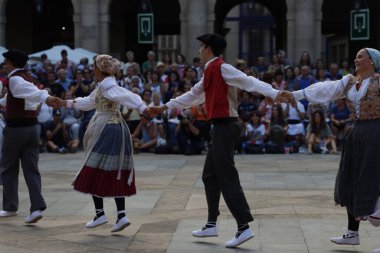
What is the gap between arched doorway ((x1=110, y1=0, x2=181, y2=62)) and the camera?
110ft

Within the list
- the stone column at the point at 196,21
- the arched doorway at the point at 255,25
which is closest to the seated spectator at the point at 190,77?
the stone column at the point at 196,21

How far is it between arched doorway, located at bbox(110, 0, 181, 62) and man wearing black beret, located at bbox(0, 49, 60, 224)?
22533 mm

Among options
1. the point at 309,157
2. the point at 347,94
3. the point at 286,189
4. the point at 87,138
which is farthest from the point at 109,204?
the point at 309,157

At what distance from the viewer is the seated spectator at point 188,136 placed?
61.9 feet

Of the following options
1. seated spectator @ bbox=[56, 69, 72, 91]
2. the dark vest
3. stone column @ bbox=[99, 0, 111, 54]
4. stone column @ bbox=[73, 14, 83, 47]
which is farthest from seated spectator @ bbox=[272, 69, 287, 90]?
the dark vest

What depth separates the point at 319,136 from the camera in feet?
61.6

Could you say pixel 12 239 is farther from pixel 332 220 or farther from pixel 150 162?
pixel 150 162

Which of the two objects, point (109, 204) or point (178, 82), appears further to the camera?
point (178, 82)

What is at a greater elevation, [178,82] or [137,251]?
[178,82]

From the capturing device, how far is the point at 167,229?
8820mm

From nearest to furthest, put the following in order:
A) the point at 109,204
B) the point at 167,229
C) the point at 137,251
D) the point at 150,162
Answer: the point at 137,251, the point at 167,229, the point at 109,204, the point at 150,162

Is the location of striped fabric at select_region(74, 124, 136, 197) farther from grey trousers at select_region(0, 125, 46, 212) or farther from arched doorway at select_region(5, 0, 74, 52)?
arched doorway at select_region(5, 0, 74, 52)

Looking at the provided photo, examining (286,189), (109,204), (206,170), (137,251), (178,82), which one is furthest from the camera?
(178,82)

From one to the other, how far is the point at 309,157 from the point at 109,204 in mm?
8026
